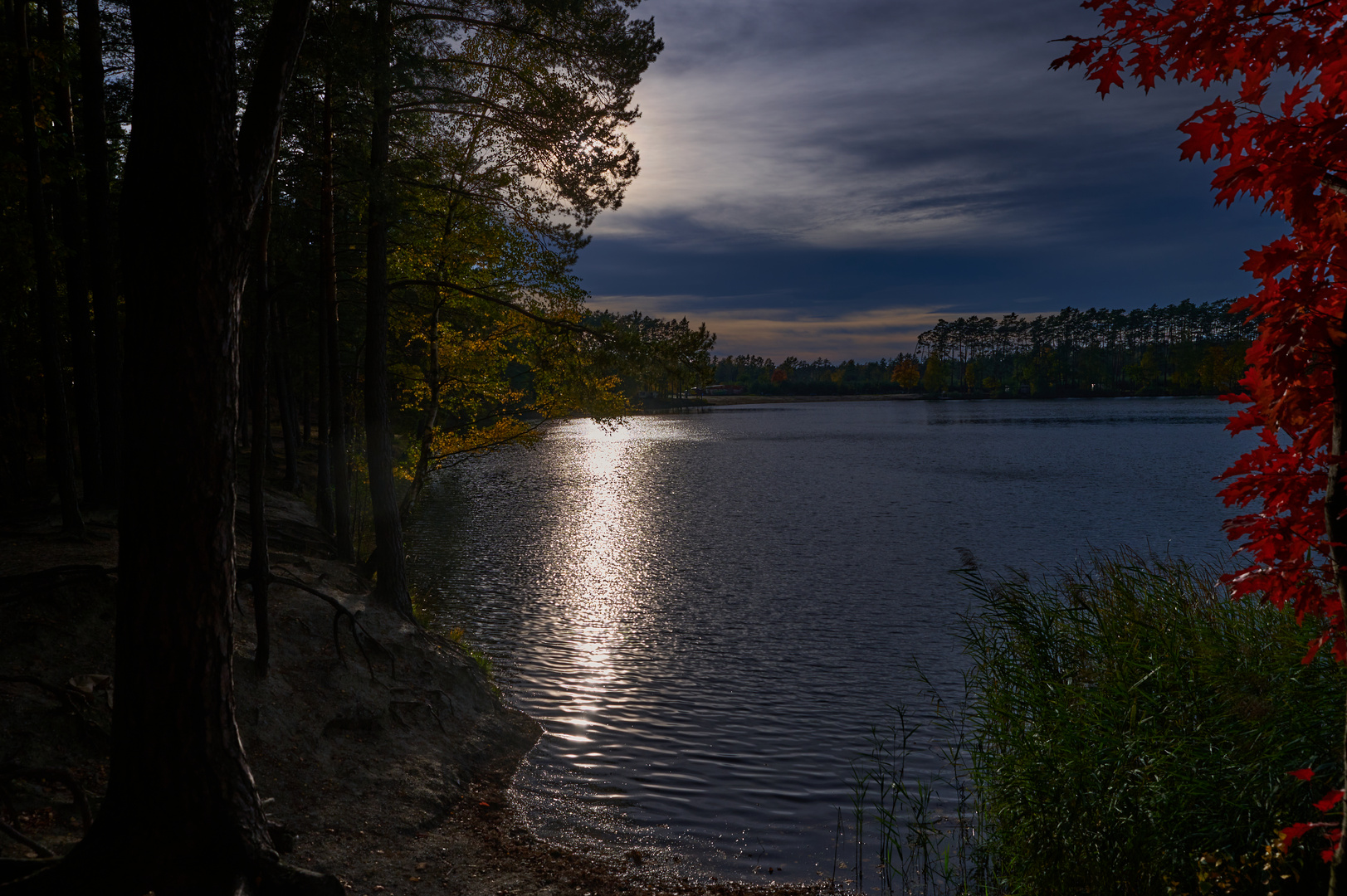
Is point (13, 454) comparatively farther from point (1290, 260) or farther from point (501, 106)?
point (1290, 260)

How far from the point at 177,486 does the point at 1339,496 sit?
252 inches

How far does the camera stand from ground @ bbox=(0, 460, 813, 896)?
6.59m

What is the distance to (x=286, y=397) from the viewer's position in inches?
A: 1272

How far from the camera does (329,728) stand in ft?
30.3

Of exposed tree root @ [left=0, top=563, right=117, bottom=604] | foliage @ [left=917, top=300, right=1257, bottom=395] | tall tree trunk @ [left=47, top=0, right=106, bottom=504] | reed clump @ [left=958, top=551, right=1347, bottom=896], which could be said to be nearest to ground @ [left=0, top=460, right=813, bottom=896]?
exposed tree root @ [left=0, top=563, right=117, bottom=604]

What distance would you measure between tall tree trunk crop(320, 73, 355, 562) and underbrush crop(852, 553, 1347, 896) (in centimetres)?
1162

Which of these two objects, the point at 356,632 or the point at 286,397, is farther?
the point at 286,397

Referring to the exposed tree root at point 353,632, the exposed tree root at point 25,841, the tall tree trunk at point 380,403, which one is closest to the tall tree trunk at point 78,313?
the tall tree trunk at point 380,403

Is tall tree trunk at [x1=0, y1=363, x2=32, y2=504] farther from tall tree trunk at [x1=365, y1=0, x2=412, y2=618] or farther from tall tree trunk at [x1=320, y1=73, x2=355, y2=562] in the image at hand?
tall tree trunk at [x1=365, y1=0, x2=412, y2=618]

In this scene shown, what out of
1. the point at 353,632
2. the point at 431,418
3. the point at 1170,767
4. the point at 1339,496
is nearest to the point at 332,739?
the point at 353,632

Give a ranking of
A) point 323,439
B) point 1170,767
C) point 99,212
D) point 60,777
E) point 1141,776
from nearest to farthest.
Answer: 1. point 60,777
2. point 1170,767
3. point 1141,776
4. point 99,212
5. point 323,439

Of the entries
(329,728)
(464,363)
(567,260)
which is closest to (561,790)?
(329,728)

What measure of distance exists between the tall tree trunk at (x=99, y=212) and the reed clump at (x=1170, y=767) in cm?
1354

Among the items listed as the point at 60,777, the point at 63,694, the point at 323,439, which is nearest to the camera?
the point at 60,777
